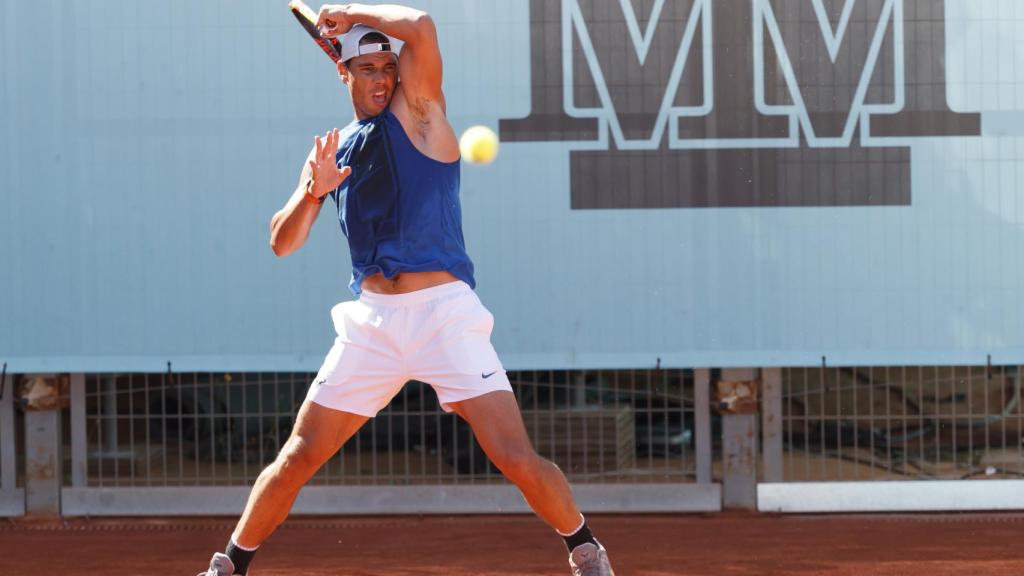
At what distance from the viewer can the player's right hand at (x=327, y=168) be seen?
354 cm

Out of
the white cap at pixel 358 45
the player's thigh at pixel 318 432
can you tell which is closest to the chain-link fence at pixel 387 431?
the player's thigh at pixel 318 432

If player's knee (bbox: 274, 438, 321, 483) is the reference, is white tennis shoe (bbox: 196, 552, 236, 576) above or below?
below

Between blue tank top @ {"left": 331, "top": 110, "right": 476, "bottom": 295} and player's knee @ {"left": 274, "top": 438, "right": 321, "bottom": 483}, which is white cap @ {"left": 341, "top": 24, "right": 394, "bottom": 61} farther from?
player's knee @ {"left": 274, "top": 438, "right": 321, "bottom": 483}

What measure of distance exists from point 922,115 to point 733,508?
85.9 inches

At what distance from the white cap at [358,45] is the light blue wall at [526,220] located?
73.1 inches

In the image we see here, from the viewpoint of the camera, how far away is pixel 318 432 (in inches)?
146

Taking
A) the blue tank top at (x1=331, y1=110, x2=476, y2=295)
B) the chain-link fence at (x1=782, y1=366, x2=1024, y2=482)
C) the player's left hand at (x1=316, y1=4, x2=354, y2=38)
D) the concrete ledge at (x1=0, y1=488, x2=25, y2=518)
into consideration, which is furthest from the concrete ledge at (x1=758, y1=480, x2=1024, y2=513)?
the concrete ledge at (x1=0, y1=488, x2=25, y2=518)

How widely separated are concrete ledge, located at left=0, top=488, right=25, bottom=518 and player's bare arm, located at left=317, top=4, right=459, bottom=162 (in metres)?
3.75

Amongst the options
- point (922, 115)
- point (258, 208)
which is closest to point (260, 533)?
point (258, 208)

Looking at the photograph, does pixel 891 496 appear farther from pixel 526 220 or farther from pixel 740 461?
pixel 526 220

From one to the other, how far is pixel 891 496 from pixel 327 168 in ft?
13.0

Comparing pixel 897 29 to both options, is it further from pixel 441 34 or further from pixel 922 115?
pixel 441 34

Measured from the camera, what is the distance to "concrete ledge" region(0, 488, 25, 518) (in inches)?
250

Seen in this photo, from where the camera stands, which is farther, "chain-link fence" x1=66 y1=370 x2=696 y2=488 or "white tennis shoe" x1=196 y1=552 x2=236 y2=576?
"chain-link fence" x1=66 y1=370 x2=696 y2=488
